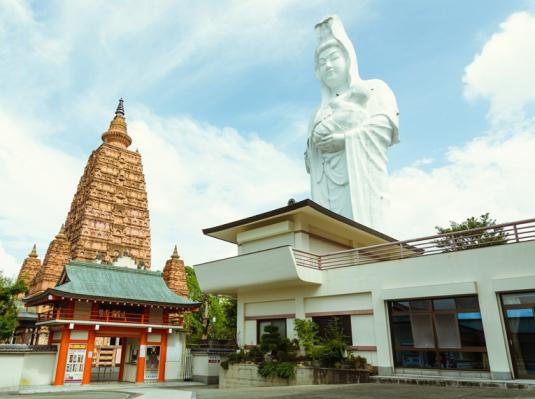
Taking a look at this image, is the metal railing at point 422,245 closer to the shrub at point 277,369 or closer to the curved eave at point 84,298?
the shrub at point 277,369

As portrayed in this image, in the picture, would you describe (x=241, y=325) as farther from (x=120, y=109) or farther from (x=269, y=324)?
(x=120, y=109)

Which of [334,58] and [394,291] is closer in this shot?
[394,291]

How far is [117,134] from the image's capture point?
53125mm

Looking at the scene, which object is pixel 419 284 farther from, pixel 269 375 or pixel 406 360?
pixel 269 375

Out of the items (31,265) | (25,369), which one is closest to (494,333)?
(25,369)

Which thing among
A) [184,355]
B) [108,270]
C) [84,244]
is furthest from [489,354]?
[84,244]

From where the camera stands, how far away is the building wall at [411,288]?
10961mm

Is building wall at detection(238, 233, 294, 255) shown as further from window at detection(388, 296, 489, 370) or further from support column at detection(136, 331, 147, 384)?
support column at detection(136, 331, 147, 384)

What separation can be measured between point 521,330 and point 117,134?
51.2m

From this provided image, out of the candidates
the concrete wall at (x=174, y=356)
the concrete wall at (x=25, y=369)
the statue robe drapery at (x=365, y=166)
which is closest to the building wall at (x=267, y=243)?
the concrete wall at (x=174, y=356)

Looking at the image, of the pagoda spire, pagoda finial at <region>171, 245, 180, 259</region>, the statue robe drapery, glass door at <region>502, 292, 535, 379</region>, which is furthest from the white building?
the pagoda spire

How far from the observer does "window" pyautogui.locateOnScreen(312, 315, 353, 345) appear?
14092mm

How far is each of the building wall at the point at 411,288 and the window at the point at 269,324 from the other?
1.27 feet

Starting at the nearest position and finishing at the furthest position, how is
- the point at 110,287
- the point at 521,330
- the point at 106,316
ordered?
1. the point at 521,330
2. the point at 106,316
3. the point at 110,287
